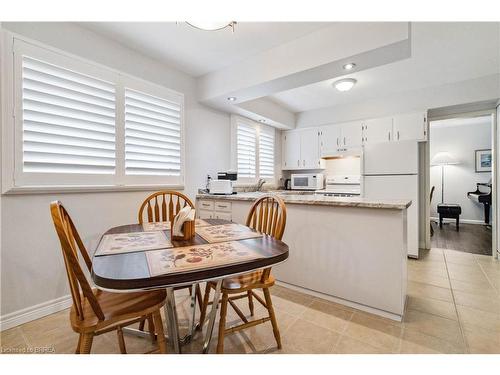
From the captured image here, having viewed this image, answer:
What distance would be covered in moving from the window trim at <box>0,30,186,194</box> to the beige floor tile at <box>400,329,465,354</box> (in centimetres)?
251

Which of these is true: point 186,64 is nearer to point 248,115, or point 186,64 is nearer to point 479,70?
point 248,115

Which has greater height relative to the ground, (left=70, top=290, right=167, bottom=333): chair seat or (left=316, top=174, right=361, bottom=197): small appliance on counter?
(left=316, top=174, right=361, bottom=197): small appliance on counter

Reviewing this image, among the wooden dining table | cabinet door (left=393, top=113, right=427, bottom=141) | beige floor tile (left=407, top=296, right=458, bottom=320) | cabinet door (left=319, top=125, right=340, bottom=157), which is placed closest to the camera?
the wooden dining table

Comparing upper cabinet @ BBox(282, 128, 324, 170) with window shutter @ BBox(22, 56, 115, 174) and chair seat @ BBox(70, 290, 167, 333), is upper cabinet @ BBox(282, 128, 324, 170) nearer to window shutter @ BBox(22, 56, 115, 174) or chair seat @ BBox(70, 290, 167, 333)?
window shutter @ BBox(22, 56, 115, 174)

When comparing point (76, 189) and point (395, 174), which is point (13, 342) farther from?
point (395, 174)

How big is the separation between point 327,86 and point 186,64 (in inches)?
76.9

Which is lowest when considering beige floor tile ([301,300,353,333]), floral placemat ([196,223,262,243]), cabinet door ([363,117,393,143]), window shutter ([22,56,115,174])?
beige floor tile ([301,300,353,333])

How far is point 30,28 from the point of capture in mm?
1804

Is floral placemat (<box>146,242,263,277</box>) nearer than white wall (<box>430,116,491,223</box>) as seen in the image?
Yes

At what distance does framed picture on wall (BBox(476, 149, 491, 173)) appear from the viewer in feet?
18.0

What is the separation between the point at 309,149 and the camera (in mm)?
4543

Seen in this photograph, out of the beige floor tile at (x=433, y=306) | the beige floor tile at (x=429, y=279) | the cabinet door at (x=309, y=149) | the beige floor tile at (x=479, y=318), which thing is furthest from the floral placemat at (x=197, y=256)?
the cabinet door at (x=309, y=149)

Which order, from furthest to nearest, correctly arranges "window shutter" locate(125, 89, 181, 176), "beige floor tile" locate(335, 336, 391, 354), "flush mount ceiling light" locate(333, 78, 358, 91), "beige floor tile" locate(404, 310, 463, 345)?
"flush mount ceiling light" locate(333, 78, 358, 91) < "window shutter" locate(125, 89, 181, 176) < "beige floor tile" locate(404, 310, 463, 345) < "beige floor tile" locate(335, 336, 391, 354)

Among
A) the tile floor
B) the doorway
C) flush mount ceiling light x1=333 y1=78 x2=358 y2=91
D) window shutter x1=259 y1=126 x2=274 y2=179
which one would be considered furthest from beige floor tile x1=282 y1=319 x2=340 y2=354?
the doorway
